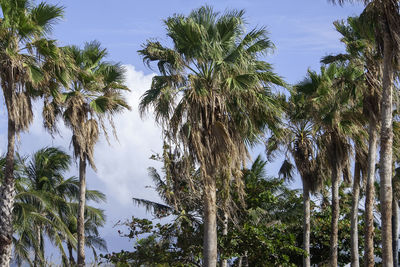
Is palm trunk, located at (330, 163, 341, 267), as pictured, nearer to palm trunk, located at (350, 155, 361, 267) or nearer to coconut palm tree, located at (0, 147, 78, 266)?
palm trunk, located at (350, 155, 361, 267)

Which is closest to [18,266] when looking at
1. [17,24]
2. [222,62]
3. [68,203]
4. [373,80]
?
[68,203]

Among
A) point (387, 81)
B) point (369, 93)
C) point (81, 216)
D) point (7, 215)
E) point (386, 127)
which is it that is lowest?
point (7, 215)

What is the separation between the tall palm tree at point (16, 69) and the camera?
2245cm

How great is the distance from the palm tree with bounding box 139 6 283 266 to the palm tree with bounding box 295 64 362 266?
6303mm

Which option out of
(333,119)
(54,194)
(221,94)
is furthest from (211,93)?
(54,194)

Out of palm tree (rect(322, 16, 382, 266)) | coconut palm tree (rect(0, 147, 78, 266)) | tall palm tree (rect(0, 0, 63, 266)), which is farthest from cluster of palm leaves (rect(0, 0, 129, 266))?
palm tree (rect(322, 16, 382, 266))

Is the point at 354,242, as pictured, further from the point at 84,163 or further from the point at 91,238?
the point at 91,238

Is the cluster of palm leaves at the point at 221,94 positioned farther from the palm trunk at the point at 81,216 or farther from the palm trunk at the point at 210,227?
the palm trunk at the point at 81,216

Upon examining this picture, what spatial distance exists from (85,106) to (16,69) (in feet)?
20.2

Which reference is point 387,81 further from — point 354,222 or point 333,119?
point 354,222

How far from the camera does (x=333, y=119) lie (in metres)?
29.0

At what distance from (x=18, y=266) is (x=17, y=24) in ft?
53.3

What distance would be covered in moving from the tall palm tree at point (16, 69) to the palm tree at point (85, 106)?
168 inches

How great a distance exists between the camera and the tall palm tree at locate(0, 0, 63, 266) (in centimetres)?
2245
